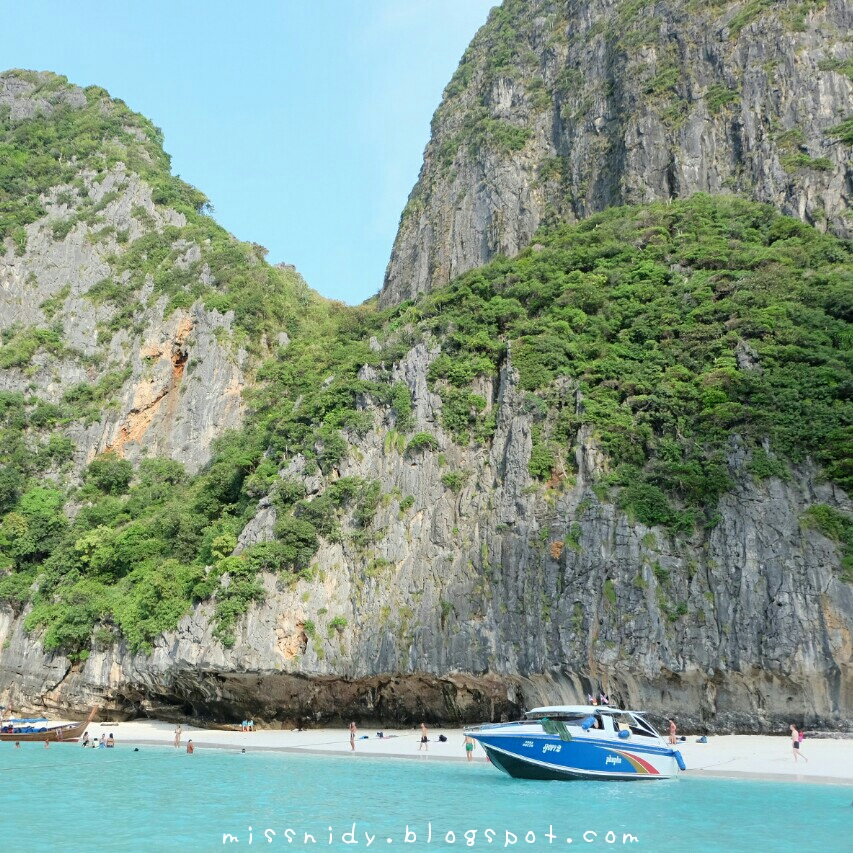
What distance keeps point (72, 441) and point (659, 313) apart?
116 feet

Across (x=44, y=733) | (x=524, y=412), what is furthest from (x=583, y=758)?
(x=44, y=733)

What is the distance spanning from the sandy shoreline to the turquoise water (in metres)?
1.01

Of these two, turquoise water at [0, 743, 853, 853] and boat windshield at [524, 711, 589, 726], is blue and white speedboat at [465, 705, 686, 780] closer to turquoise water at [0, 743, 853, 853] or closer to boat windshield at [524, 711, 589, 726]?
boat windshield at [524, 711, 589, 726]

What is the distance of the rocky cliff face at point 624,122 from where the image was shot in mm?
42188

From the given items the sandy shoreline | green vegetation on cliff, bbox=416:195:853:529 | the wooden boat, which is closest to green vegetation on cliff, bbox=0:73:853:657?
green vegetation on cliff, bbox=416:195:853:529

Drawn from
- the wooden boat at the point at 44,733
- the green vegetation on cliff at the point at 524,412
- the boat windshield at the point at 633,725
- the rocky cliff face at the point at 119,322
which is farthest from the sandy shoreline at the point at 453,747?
the rocky cliff face at the point at 119,322

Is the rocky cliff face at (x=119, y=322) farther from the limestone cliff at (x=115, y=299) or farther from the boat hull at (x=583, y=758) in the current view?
the boat hull at (x=583, y=758)

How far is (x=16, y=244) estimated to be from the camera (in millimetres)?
58531

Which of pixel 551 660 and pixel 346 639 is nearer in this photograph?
pixel 551 660

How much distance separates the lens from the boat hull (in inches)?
693

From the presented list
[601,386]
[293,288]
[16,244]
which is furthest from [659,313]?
[16,244]

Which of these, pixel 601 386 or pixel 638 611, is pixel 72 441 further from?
pixel 638 611

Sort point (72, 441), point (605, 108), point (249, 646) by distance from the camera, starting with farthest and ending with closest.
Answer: point (605, 108), point (72, 441), point (249, 646)

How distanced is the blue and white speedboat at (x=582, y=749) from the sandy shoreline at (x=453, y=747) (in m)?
1.20
